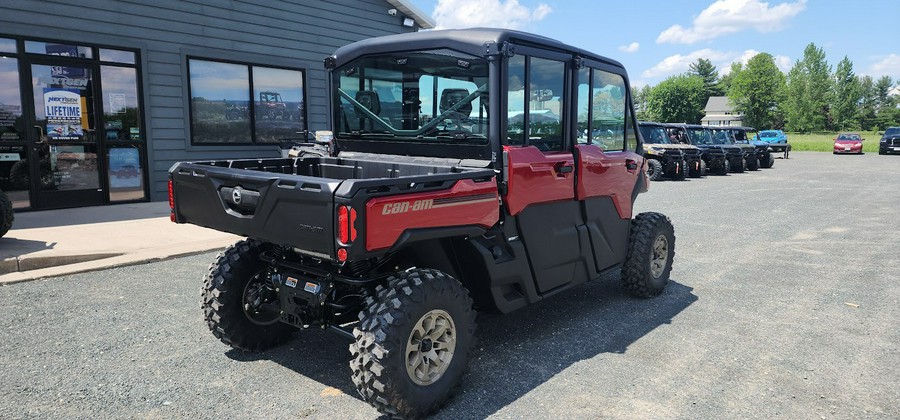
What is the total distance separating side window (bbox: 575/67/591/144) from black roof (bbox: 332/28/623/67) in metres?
0.15

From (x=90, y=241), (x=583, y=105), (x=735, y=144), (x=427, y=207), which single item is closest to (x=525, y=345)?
(x=427, y=207)

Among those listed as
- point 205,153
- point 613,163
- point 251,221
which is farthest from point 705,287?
point 205,153

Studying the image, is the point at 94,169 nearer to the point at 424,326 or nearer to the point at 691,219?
the point at 424,326

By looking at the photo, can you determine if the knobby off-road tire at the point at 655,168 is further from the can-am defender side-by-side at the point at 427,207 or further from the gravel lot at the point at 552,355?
the can-am defender side-by-side at the point at 427,207

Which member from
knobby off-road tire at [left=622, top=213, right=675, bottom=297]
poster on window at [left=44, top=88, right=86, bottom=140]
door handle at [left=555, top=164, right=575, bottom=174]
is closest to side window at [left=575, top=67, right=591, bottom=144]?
door handle at [left=555, top=164, right=575, bottom=174]

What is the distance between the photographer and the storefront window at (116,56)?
9.48 m

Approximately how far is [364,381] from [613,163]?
2924mm

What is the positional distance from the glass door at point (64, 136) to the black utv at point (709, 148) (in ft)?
55.1

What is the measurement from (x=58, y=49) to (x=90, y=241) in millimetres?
3892

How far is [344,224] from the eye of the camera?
2.86 meters

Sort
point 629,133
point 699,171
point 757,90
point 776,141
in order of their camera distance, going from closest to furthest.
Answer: point 629,133 → point 699,171 → point 776,141 → point 757,90

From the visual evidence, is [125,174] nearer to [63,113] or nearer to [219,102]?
[63,113]

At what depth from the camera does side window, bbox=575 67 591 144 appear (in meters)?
4.59

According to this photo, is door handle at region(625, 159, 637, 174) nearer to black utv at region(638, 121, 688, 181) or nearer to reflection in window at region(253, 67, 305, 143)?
reflection in window at region(253, 67, 305, 143)
